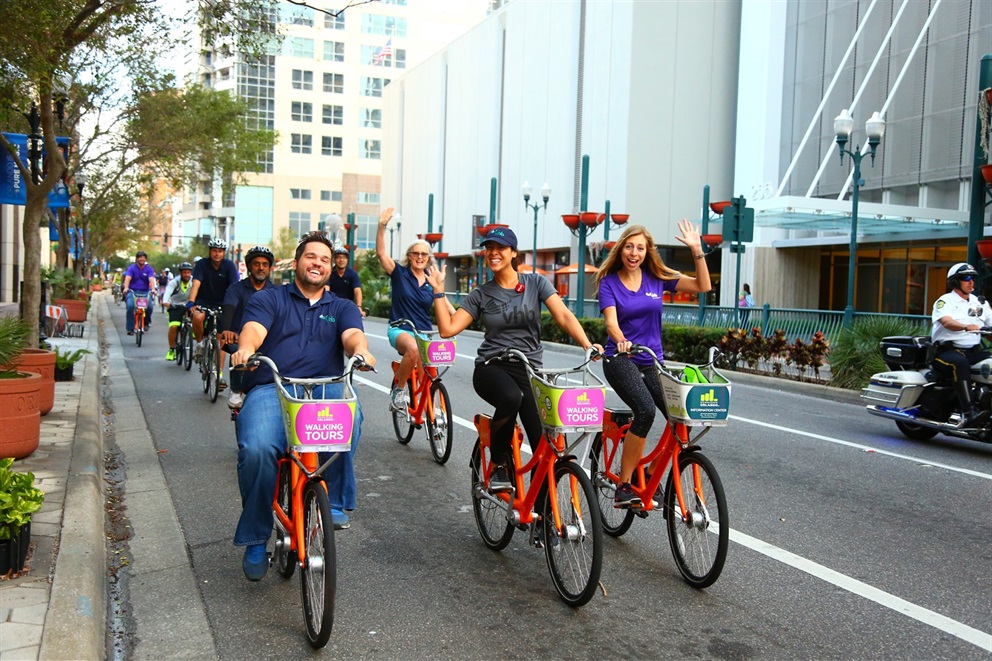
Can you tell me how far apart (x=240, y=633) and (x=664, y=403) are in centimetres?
262

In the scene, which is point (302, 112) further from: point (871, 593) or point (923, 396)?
point (871, 593)

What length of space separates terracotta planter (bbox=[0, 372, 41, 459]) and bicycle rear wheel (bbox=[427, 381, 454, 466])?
127 inches

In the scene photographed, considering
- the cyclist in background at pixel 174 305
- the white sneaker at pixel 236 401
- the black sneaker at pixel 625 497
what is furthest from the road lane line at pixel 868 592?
the cyclist in background at pixel 174 305

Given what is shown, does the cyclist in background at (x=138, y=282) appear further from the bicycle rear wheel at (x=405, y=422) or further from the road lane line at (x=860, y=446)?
the road lane line at (x=860, y=446)

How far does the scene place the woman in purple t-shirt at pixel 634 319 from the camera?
5.55 m

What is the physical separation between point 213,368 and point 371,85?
92.8 m

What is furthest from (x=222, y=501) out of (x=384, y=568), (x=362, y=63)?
(x=362, y=63)

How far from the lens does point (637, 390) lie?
5.55 m

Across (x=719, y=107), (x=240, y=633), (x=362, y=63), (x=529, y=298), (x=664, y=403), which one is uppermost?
(x=362, y=63)

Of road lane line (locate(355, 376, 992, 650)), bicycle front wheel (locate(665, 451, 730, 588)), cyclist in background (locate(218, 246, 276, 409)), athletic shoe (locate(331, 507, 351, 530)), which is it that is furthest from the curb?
road lane line (locate(355, 376, 992, 650))

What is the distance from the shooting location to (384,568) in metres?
5.50

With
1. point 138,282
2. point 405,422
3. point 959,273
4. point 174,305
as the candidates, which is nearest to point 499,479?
point 405,422

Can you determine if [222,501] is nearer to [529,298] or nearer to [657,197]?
[529,298]

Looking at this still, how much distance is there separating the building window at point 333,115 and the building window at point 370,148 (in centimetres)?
329
